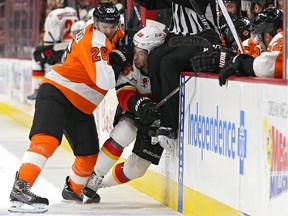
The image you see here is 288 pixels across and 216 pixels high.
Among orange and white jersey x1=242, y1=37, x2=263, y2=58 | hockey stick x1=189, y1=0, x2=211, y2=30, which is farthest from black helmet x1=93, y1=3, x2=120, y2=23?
orange and white jersey x1=242, y1=37, x2=263, y2=58

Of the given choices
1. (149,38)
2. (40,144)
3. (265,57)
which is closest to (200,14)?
(149,38)

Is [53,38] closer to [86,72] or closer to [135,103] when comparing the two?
[86,72]

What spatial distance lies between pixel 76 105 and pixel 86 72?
191mm

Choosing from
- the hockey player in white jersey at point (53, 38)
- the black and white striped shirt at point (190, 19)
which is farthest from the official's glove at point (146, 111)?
the hockey player in white jersey at point (53, 38)

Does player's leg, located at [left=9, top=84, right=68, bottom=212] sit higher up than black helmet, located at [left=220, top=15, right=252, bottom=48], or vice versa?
black helmet, located at [left=220, top=15, right=252, bottom=48]

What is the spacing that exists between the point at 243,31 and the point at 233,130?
1661mm

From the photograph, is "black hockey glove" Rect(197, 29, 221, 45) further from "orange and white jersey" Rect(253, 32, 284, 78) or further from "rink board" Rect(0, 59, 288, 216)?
"orange and white jersey" Rect(253, 32, 284, 78)

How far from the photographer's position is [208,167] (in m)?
5.33

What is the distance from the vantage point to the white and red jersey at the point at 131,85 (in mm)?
5906

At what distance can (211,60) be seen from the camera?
5402 millimetres

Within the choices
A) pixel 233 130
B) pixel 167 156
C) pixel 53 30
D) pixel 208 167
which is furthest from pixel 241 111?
pixel 53 30

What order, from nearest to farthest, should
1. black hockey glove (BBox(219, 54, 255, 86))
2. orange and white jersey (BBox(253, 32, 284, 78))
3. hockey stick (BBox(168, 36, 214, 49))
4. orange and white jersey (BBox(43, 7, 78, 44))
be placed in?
orange and white jersey (BBox(253, 32, 284, 78))
black hockey glove (BBox(219, 54, 255, 86))
hockey stick (BBox(168, 36, 214, 49))
orange and white jersey (BBox(43, 7, 78, 44))

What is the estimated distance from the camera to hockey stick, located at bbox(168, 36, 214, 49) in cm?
557

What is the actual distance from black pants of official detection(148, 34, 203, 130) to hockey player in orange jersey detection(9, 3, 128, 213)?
20 cm
